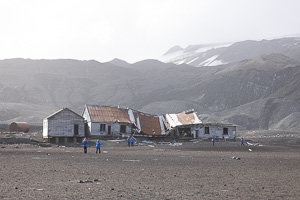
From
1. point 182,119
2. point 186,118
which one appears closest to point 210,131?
point 186,118

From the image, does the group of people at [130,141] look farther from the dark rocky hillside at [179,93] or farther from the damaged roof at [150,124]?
the dark rocky hillside at [179,93]

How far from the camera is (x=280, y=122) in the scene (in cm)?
10188

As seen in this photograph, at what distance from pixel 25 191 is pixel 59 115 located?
43853 mm

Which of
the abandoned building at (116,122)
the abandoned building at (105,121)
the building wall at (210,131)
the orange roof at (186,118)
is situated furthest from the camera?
the orange roof at (186,118)

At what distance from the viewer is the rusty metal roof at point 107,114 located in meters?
60.4

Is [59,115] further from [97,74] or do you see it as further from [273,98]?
[97,74]

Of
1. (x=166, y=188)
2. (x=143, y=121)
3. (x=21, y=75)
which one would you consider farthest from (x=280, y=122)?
(x=21, y=75)

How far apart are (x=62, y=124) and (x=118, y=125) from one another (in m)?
9.10

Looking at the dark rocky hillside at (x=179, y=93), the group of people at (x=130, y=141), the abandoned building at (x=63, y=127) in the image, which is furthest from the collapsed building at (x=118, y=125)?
the dark rocky hillside at (x=179, y=93)

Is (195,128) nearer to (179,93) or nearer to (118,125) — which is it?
(118,125)

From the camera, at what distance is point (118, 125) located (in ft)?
201

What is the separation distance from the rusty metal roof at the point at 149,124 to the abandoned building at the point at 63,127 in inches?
414

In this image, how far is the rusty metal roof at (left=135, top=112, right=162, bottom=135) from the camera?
63.9 m

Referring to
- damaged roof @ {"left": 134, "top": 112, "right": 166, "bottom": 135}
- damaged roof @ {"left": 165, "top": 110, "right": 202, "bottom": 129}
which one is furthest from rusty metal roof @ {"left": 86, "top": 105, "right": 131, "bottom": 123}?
damaged roof @ {"left": 165, "top": 110, "right": 202, "bottom": 129}
